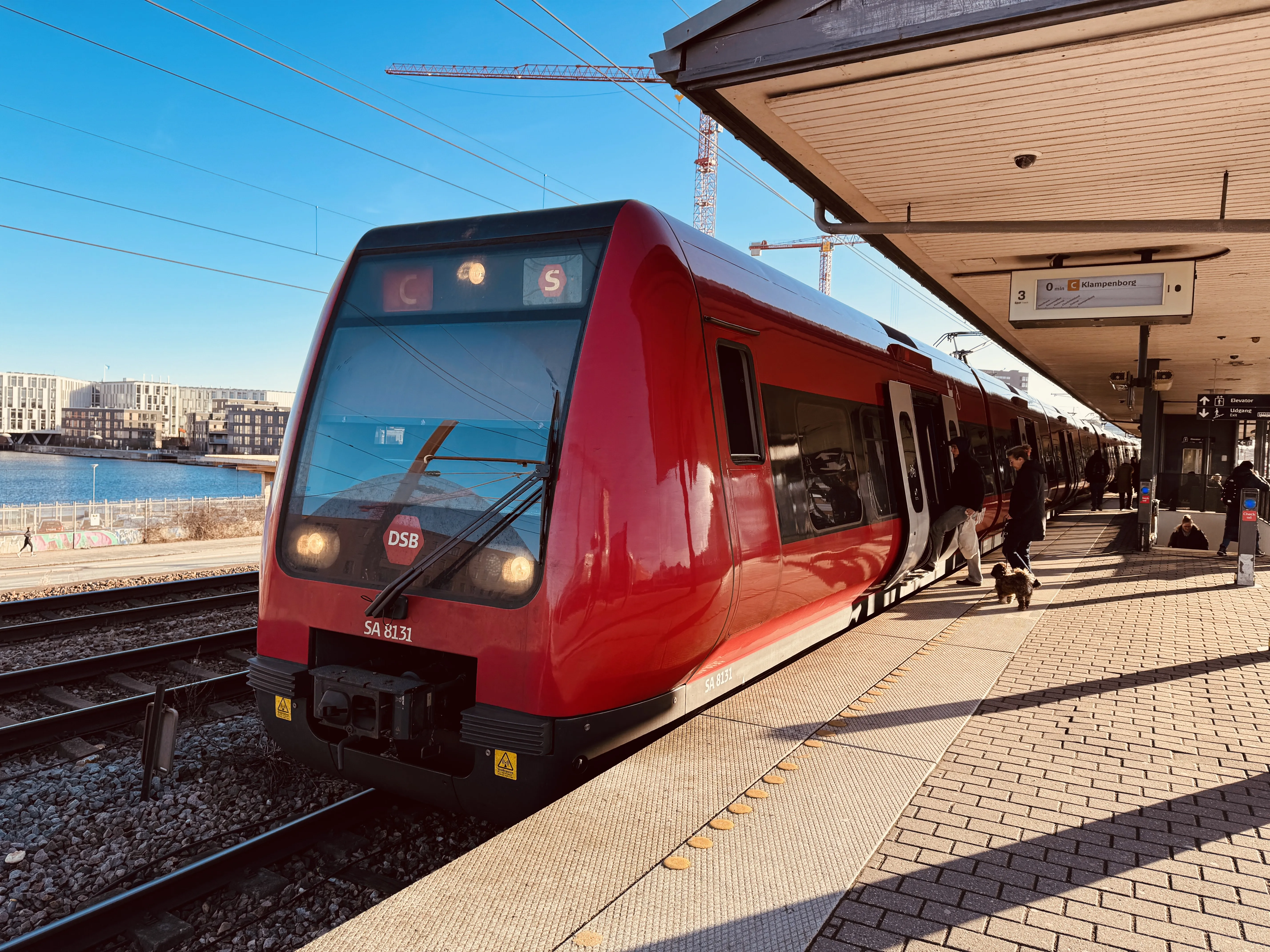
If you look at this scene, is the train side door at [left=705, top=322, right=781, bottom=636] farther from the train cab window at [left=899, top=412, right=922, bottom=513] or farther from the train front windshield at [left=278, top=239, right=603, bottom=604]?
the train cab window at [left=899, top=412, right=922, bottom=513]

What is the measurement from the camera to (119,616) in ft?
31.0

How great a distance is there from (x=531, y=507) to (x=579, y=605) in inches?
19.2

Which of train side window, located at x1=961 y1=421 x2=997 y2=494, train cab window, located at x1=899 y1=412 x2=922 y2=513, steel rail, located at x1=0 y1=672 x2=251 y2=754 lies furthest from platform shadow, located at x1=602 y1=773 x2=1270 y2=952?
train side window, located at x1=961 y1=421 x2=997 y2=494

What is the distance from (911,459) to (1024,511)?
2131mm

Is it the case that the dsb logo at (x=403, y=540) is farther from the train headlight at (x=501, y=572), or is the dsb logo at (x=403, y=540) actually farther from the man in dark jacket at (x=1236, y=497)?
the man in dark jacket at (x=1236, y=497)

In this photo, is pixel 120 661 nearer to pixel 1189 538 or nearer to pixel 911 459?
pixel 911 459

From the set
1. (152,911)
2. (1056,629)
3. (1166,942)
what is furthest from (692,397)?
(1056,629)

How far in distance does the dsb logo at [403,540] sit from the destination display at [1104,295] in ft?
24.3

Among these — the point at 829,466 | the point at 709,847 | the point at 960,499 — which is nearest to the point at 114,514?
the point at 960,499

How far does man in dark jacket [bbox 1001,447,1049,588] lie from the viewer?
9.20m

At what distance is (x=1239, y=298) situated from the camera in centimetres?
1114

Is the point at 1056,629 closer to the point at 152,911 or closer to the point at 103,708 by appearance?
the point at 152,911

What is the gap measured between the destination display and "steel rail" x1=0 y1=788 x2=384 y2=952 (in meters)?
8.03

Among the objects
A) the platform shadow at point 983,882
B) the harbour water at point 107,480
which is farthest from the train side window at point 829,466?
the harbour water at point 107,480
